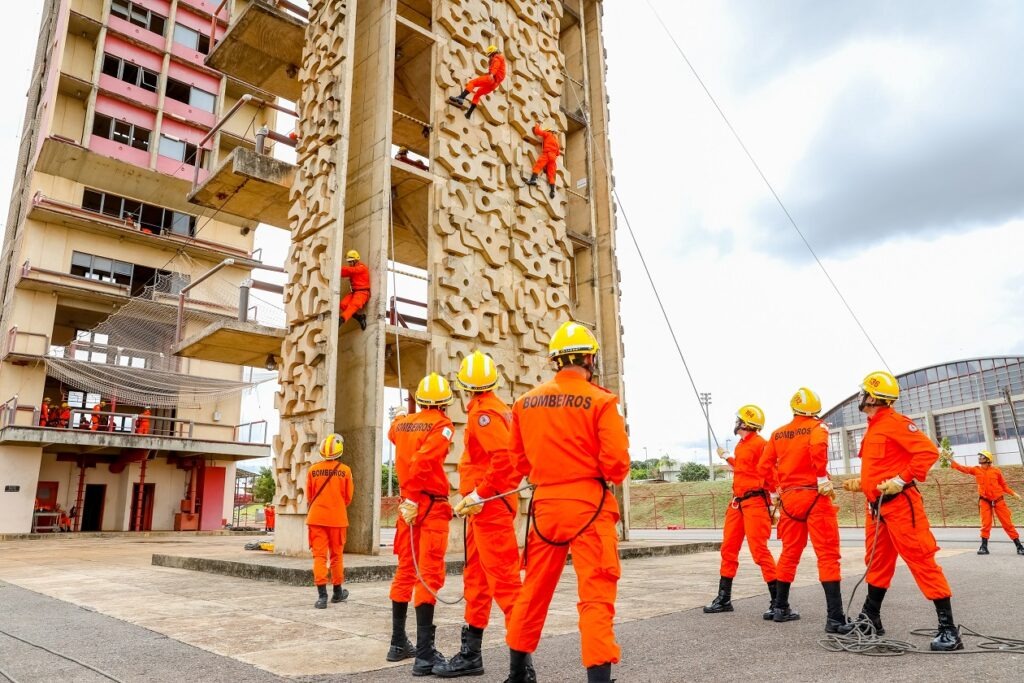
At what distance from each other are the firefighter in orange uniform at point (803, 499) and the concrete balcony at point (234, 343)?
9.57 meters

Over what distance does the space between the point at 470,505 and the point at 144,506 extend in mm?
30213

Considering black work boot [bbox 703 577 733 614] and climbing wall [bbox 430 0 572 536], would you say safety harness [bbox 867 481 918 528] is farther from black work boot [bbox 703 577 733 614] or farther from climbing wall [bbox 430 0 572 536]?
climbing wall [bbox 430 0 572 536]

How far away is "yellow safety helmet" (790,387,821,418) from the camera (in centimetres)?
693

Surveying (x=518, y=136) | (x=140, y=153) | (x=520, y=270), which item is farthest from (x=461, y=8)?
(x=140, y=153)

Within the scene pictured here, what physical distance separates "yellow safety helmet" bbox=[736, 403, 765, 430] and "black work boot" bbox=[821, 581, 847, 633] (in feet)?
6.61

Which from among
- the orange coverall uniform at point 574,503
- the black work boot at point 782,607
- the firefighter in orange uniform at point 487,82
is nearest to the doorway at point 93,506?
the firefighter in orange uniform at point 487,82

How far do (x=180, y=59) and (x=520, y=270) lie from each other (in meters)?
27.6

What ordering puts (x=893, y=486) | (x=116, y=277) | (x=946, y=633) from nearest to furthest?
(x=946, y=633) < (x=893, y=486) < (x=116, y=277)

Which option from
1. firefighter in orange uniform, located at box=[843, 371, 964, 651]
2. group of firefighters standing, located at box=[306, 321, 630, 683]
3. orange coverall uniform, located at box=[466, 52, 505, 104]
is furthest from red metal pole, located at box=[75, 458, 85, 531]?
firefighter in orange uniform, located at box=[843, 371, 964, 651]

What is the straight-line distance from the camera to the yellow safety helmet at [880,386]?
5973mm

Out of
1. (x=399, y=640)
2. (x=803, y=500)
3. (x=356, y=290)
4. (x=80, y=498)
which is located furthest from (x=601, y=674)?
(x=80, y=498)

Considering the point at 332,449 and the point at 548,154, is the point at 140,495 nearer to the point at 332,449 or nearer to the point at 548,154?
the point at 548,154

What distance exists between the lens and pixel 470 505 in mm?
4680

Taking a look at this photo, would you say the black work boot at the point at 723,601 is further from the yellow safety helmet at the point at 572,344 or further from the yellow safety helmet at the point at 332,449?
the yellow safety helmet at the point at 332,449
